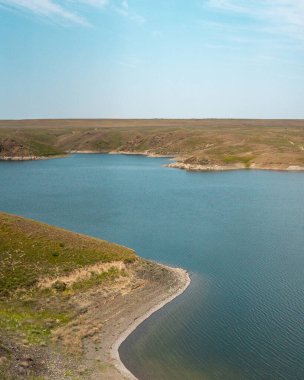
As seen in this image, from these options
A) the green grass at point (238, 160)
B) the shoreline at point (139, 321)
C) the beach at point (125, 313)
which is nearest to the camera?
the shoreline at point (139, 321)

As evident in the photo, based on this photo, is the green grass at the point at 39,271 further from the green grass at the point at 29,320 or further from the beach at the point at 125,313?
the beach at the point at 125,313

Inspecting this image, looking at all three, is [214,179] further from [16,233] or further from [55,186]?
[16,233]

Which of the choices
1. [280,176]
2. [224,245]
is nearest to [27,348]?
[224,245]

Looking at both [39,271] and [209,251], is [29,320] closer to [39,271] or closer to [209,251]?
[39,271]

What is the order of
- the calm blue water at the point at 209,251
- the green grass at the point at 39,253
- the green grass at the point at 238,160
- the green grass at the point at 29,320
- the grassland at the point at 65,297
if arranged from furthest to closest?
1. the green grass at the point at 238,160
2. the green grass at the point at 39,253
3. the green grass at the point at 29,320
4. the calm blue water at the point at 209,251
5. the grassland at the point at 65,297

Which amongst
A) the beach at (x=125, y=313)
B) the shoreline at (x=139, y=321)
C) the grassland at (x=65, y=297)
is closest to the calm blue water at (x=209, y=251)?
the shoreline at (x=139, y=321)

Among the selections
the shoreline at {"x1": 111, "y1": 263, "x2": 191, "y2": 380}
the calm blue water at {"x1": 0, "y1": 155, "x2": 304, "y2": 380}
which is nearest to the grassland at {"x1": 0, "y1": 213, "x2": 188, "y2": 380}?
the shoreline at {"x1": 111, "y1": 263, "x2": 191, "y2": 380}
